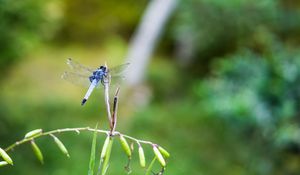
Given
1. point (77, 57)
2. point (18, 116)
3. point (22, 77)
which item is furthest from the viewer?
point (77, 57)

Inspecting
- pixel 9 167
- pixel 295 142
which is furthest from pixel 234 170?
pixel 9 167

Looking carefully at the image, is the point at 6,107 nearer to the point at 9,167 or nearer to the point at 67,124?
the point at 67,124

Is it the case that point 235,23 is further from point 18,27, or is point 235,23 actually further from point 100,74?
point 100,74

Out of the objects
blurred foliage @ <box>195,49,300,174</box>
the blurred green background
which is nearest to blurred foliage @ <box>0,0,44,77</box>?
the blurred green background

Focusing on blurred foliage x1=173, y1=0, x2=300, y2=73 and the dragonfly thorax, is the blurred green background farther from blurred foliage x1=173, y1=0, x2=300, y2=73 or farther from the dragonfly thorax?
the dragonfly thorax

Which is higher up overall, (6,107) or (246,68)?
(246,68)

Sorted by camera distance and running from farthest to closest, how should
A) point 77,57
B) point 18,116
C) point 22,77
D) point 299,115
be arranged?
point 77,57
point 22,77
point 18,116
point 299,115
